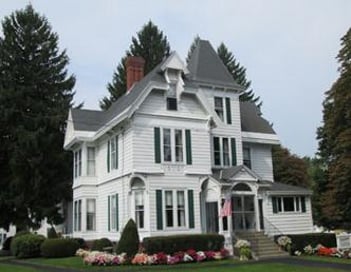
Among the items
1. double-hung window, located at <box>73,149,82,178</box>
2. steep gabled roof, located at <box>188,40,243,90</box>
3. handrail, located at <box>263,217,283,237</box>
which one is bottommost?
handrail, located at <box>263,217,283,237</box>

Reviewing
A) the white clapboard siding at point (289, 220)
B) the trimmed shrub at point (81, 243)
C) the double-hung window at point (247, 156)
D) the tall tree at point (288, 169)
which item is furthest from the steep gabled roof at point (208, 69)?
the tall tree at point (288, 169)

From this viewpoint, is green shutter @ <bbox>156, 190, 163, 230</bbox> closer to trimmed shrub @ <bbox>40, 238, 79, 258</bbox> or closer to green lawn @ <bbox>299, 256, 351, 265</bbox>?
trimmed shrub @ <bbox>40, 238, 79, 258</bbox>

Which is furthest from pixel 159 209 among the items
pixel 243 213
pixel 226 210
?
pixel 243 213

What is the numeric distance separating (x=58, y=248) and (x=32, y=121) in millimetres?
15718

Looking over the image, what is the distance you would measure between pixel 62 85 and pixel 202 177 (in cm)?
2231

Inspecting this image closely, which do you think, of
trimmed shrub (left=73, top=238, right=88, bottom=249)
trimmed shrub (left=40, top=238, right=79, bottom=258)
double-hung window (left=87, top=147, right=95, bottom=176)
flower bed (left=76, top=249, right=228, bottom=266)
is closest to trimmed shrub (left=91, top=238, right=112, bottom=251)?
trimmed shrub (left=40, top=238, right=79, bottom=258)

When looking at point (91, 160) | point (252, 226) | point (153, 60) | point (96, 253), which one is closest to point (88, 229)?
point (91, 160)

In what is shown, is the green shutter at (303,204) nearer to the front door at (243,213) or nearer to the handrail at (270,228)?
the handrail at (270,228)

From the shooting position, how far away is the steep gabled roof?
3145 centimetres

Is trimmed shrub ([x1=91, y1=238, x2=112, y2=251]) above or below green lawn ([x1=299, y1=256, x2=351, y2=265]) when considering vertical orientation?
above

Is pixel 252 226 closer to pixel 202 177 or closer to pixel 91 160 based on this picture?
pixel 202 177

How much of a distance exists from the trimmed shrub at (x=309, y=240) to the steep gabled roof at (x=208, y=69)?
10381 mm

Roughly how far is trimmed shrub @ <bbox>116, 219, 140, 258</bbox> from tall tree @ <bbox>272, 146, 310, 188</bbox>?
31.4 m

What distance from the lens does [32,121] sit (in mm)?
41562
